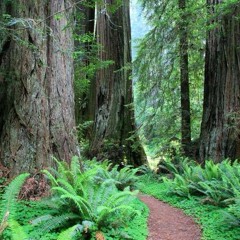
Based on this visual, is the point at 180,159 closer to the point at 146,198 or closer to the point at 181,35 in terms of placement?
the point at 146,198

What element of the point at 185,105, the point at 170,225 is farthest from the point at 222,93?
the point at 170,225

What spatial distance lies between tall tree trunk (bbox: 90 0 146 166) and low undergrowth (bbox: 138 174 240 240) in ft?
6.95

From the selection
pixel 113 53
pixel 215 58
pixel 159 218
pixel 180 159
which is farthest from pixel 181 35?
pixel 159 218

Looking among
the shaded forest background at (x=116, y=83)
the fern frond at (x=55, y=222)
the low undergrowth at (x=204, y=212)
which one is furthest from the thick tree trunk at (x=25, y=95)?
the low undergrowth at (x=204, y=212)

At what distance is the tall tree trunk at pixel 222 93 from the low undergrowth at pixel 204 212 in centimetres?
183

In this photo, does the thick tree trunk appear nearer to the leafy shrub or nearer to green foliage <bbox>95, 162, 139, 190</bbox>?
green foliage <bbox>95, 162, 139, 190</bbox>

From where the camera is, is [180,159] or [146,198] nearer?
[146,198]

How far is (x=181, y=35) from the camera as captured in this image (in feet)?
29.3

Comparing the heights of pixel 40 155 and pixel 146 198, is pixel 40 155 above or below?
above

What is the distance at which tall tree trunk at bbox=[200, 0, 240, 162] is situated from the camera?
7754mm

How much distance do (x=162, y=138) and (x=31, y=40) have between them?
611 centimetres

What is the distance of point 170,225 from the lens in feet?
16.8

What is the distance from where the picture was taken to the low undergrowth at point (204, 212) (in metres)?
4.41

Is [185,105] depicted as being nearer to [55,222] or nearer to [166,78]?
[166,78]
